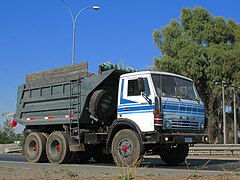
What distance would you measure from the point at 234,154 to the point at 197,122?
9.58 metres

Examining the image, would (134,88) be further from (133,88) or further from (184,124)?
(184,124)

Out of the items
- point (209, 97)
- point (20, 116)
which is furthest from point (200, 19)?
point (20, 116)

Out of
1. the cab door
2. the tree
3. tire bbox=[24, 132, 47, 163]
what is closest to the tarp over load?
the cab door

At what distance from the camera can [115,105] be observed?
14180 millimetres

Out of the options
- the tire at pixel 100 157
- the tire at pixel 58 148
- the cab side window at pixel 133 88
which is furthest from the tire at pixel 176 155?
the tire at pixel 58 148

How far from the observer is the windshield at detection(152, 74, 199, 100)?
12.6m

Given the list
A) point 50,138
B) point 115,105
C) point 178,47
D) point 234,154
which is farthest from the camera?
point 178,47

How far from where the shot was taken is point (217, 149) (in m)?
22.2

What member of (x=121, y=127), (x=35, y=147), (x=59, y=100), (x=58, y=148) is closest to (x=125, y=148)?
(x=121, y=127)

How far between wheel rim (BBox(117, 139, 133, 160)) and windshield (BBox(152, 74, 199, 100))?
1.76 metres

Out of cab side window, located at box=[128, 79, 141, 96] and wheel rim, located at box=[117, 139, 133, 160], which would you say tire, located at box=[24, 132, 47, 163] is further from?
cab side window, located at box=[128, 79, 141, 96]

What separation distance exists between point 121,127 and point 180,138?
1.96m

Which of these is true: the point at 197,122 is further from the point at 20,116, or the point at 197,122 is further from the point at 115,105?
the point at 20,116

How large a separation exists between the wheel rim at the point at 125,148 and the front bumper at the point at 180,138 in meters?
1.10
